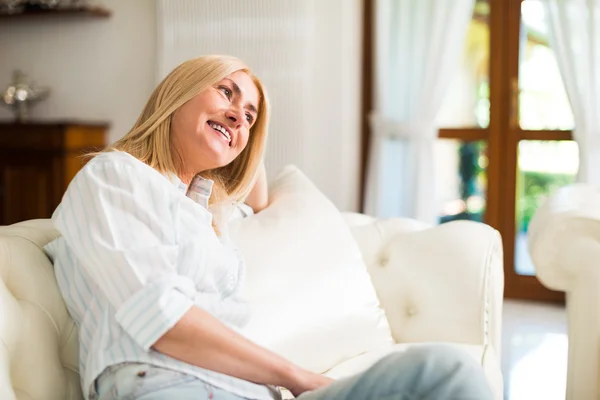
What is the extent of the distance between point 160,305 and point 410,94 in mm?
2983

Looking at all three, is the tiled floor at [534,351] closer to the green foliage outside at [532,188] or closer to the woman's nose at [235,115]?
the green foliage outside at [532,188]

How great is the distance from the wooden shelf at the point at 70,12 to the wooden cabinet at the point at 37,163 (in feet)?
2.06

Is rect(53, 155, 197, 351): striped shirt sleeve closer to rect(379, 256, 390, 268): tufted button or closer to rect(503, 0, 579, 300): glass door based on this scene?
rect(379, 256, 390, 268): tufted button

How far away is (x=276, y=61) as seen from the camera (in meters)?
3.95

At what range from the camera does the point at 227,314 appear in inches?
55.4

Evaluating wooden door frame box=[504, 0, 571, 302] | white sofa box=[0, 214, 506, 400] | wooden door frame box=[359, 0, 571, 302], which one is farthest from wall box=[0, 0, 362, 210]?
white sofa box=[0, 214, 506, 400]

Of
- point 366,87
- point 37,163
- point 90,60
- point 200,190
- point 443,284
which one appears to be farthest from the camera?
point 90,60

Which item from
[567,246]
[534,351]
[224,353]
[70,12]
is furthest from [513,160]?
[224,353]

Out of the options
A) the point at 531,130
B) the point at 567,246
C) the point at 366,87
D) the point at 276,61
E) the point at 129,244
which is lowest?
the point at 567,246

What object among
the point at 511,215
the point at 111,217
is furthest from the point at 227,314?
the point at 511,215

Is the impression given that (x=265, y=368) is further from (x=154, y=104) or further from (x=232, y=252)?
(x=154, y=104)

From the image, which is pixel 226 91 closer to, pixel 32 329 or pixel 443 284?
pixel 32 329

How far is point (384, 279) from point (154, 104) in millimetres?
745

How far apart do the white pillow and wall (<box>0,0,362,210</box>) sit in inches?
→ 83.8
